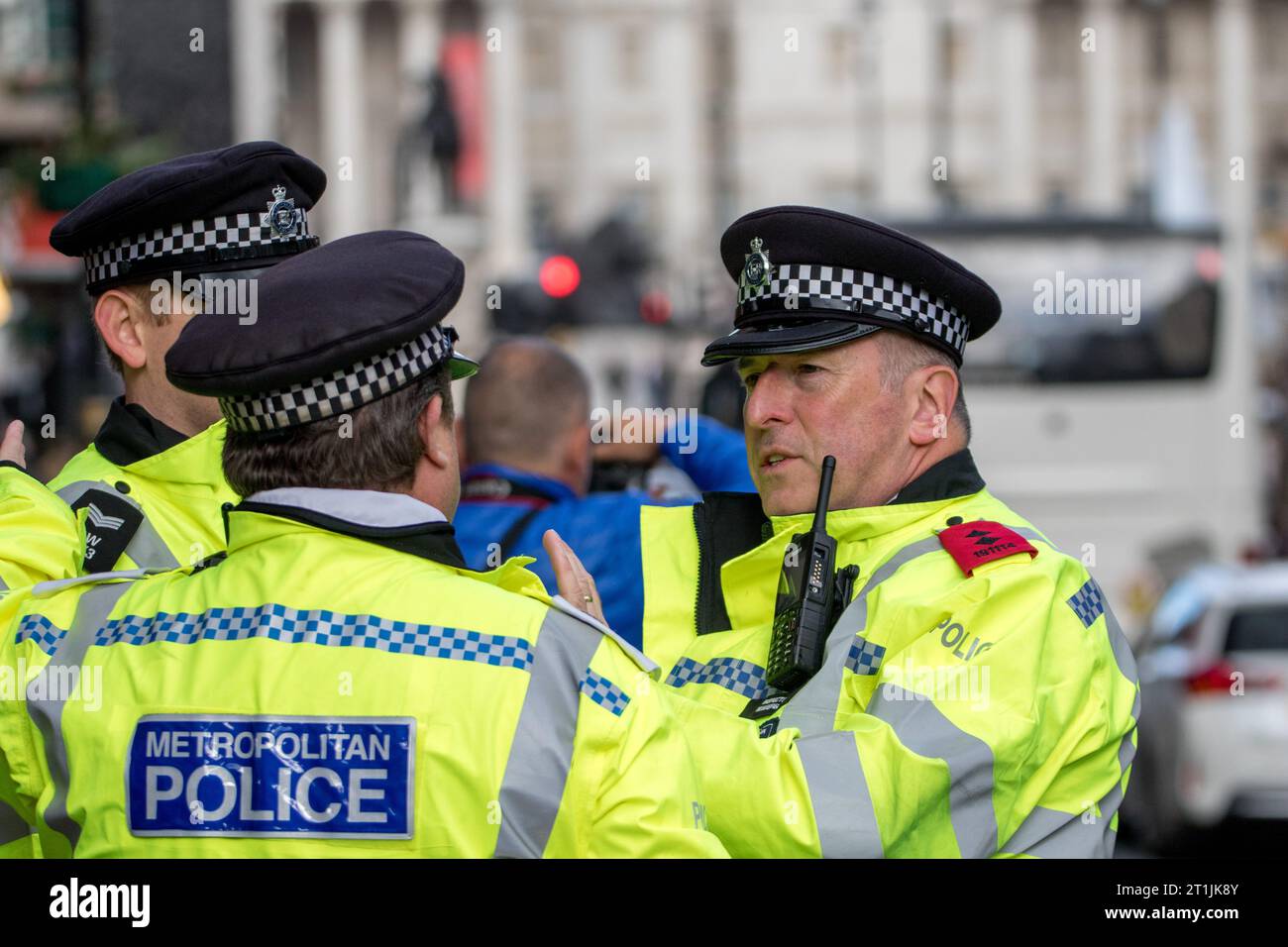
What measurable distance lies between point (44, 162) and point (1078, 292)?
40.3ft

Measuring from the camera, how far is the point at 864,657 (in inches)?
106

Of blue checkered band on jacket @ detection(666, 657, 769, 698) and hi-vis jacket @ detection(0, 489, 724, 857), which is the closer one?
hi-vis jacket @ detection(0, 489, 724, 857)

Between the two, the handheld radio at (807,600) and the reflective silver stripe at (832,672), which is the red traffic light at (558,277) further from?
the reflective silver stripe at (832,672)

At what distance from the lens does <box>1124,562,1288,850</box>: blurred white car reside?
9.23m

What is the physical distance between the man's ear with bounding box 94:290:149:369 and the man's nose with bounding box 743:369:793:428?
1.05 m

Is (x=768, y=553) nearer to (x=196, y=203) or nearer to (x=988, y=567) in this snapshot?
(x=988, y=567)

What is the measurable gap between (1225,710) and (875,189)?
4395 centimetres

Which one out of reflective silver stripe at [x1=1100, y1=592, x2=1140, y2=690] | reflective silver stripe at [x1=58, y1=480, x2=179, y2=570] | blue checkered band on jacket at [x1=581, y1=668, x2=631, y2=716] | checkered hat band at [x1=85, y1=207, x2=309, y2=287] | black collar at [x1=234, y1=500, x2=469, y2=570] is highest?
checkered hat band at [x1=85, y1=207, x2=309, y2=287]

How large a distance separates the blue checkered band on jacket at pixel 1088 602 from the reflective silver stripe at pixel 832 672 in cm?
21

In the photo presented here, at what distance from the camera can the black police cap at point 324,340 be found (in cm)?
234
